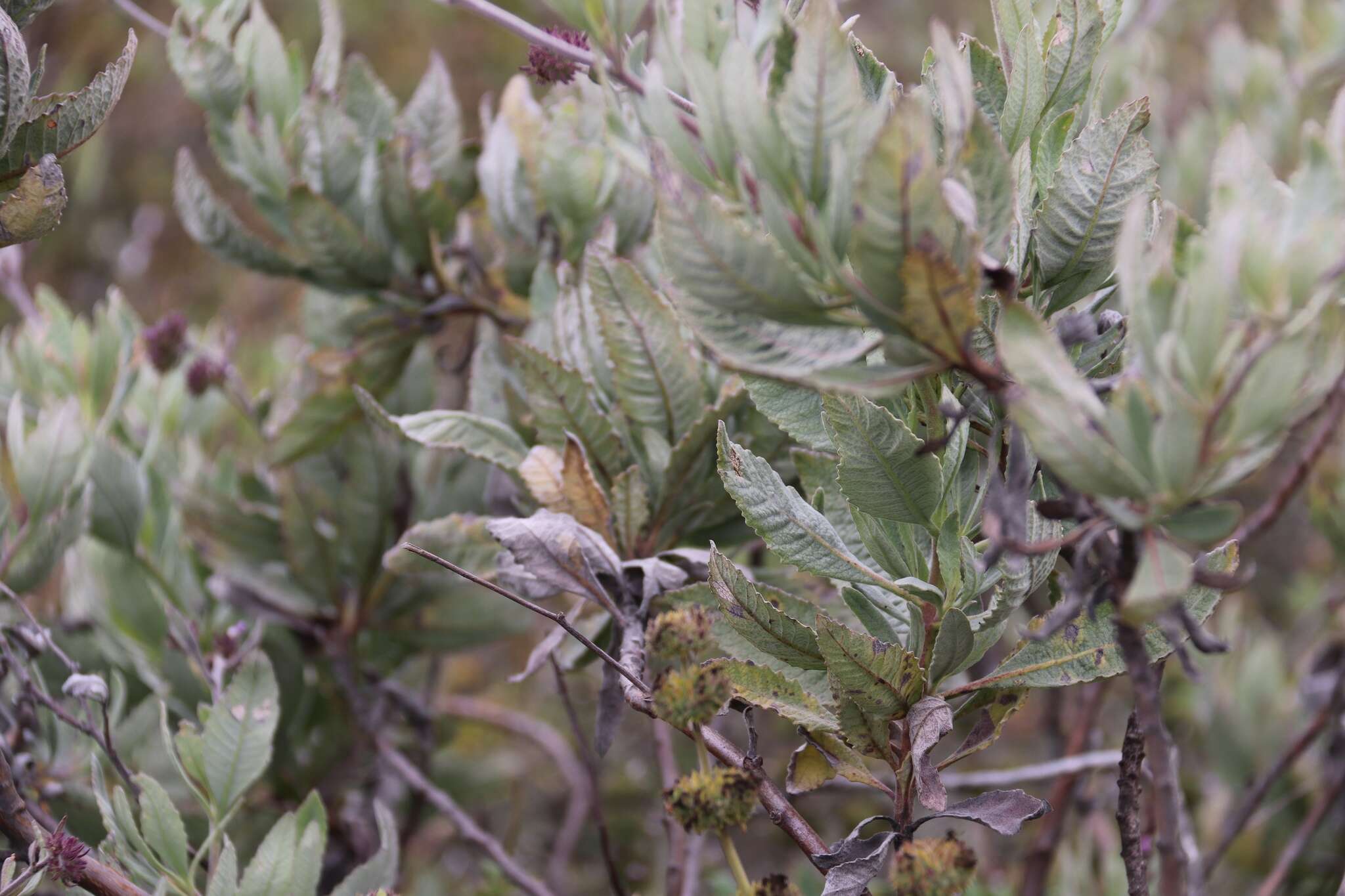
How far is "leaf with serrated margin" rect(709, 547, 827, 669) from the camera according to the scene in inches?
26.3

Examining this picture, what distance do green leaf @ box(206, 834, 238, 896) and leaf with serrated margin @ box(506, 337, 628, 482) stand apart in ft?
1.25

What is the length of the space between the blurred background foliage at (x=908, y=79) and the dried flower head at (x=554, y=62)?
A: 0.48 meters

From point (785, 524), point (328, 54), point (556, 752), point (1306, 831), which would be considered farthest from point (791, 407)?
point (556, 752)

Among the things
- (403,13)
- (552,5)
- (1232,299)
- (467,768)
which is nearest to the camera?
(1232,299)

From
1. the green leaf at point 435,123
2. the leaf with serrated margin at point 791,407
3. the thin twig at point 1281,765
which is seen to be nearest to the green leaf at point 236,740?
the leaf with serrated margin at point 791,407

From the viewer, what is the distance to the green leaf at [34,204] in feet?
2.27

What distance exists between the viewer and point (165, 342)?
1.28 metres

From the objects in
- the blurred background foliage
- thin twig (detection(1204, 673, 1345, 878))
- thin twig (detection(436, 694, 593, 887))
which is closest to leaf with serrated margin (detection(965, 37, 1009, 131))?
the blurred background foliage

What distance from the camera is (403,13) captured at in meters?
3.37

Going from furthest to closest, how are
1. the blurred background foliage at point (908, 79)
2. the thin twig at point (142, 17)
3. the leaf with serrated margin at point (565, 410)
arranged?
1. the blurred background foliage at point (908, 79)
2. the thin twig at point (142, 17)
3. the leaf with serrated margin at point (565, 410)

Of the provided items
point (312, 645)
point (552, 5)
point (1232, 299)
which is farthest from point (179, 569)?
point (1232, 299)

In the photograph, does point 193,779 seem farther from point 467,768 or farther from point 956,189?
point 956,189

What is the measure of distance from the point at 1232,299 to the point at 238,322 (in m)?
2.72

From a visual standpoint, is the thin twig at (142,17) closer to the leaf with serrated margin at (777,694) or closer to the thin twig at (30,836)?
the thin twig at (30,836)
